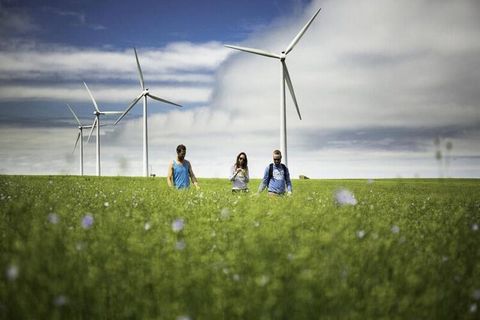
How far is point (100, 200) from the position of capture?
29.1ft

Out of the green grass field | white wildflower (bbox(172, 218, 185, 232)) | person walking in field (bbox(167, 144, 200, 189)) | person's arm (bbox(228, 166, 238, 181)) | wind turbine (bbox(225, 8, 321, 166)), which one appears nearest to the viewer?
the green grass field

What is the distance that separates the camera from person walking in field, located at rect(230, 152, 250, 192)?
1390 centimetres

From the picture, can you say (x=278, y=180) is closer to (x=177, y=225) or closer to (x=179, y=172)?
(x=179, y=172)

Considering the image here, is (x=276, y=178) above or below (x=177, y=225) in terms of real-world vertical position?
above

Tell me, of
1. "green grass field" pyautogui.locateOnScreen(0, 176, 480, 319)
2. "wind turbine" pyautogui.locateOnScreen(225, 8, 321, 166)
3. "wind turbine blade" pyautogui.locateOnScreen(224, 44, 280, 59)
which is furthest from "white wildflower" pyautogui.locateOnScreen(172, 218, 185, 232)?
"wind turbine blade" pyautogui.locateOnScreen(224, 44, 280, 59)

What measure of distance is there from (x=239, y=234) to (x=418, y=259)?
2.15 meters

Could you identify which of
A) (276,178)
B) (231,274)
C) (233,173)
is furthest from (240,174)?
(231,274)

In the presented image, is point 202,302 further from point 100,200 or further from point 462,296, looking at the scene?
point 100,200

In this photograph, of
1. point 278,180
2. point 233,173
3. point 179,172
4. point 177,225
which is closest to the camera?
point 177,225

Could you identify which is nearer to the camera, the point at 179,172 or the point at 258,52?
the point at 179,172

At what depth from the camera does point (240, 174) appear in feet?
45.8

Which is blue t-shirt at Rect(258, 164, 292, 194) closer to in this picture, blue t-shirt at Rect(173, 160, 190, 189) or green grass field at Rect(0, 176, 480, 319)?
blue t-shirt at Rect(173, 160, 190, 189)

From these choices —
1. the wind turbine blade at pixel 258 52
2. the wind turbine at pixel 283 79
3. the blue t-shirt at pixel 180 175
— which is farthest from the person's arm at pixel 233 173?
the wind turbine blade at pixel 258 52

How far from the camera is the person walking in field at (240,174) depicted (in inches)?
547
